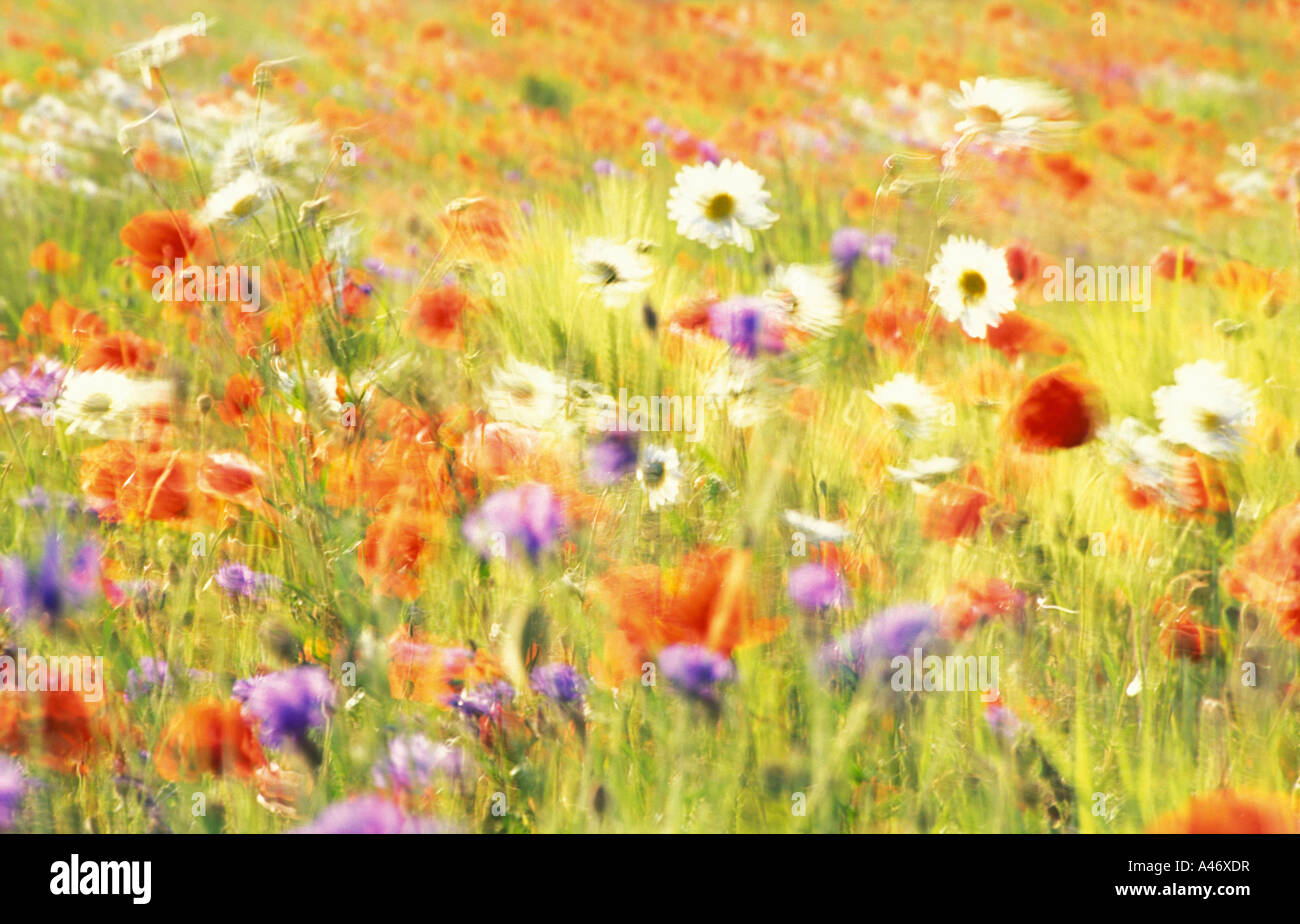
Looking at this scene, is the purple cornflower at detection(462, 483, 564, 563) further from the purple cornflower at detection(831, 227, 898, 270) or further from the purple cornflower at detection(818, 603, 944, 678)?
the purple cornflower at detection(831, 227, 898, 270)

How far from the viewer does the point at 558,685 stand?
0.97 meters

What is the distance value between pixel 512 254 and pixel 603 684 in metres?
0.53

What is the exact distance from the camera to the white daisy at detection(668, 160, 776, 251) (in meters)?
1.35

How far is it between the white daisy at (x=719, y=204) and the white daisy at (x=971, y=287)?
23 centimetres

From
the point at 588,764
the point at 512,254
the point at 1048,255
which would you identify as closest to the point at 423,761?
the point at 588,764

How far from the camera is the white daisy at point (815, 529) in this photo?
Answer: 105 centimetres

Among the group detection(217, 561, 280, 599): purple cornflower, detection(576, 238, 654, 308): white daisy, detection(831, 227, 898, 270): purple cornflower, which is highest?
detection(831, 227, 898, 270): purple cornflower

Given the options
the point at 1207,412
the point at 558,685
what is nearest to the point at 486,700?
the point at 558,685

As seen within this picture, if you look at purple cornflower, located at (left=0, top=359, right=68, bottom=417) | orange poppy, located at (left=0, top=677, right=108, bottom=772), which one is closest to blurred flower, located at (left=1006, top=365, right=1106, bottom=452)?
orange poppy, located at (left=0, top=677, right=108, bottom=772)

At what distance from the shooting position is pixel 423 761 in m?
0.95

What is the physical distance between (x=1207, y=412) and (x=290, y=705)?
2.83 ft

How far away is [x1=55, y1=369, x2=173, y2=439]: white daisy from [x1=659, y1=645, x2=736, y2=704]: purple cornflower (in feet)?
1.99

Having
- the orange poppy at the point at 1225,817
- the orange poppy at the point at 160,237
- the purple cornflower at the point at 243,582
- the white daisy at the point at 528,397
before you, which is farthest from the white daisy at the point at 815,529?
the orange poppy at the point at 160,237

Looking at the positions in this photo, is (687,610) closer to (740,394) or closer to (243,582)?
(740,394)
